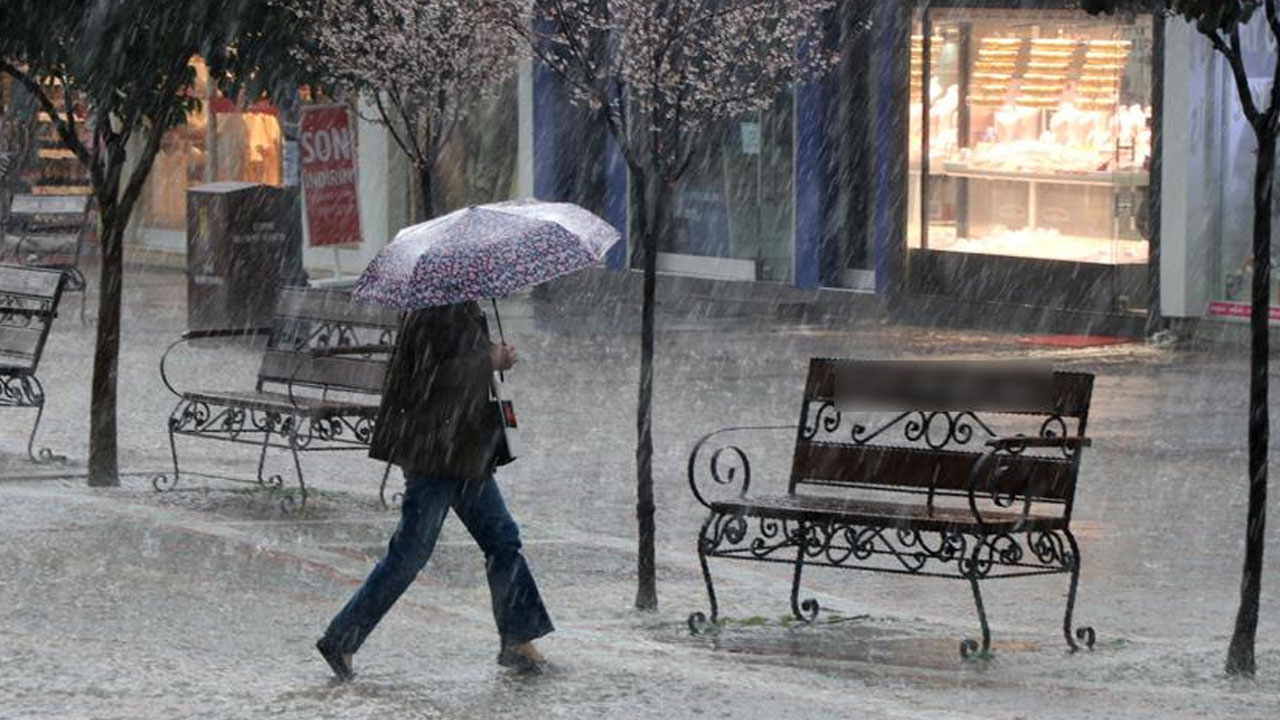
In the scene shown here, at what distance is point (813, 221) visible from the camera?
25.9 meters

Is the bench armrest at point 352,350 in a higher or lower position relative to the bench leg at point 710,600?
higher

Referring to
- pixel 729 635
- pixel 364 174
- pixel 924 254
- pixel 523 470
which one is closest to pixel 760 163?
pixel 924 254

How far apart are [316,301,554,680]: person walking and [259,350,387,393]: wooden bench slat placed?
170 inches

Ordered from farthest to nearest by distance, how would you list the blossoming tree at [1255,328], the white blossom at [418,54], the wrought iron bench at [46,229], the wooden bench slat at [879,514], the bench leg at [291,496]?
1. the wrought iron bench at [46,229]
2. the white blossom at [418,54]
3. the bench leg at [291,496]
4. the wooden bench slat at [879,514]
5. the blossoming tree at [1255,328]

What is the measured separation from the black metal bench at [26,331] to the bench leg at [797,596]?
5.54m

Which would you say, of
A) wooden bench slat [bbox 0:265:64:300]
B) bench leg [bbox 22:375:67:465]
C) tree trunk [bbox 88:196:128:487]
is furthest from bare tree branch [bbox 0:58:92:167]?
wooden bench slat [bbox 0:265:64:300]

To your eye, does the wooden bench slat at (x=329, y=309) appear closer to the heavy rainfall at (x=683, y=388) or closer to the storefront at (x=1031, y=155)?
the heavy rainfall at (x=683, y=388)

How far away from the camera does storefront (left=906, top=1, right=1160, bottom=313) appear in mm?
22438

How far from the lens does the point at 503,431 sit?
8109 mm

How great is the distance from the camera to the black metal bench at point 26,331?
13977 mm

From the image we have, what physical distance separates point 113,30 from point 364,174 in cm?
1966

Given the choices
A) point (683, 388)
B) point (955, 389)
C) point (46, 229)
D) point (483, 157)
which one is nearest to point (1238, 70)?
point (955, 389)

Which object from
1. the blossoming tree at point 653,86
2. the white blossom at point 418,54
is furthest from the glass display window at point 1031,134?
the blossoming tree at point 653,86

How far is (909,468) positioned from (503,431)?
213cm
